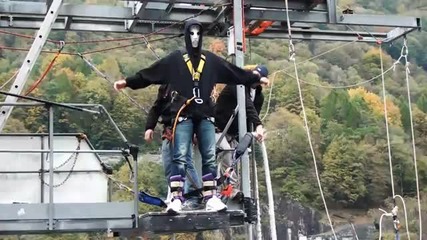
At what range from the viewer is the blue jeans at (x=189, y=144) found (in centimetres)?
543

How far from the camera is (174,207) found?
5.34m

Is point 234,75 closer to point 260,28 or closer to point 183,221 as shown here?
point 183,221

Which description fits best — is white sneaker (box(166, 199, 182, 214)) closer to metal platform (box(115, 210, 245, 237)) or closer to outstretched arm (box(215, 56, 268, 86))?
metal platform (box(115, 210, 245, 237))

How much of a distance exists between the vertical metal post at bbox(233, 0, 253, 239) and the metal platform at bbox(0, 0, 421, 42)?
717 mm

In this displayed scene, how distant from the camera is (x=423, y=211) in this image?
47.4 m

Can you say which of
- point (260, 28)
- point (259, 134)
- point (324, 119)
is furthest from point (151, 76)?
point (324, 119)

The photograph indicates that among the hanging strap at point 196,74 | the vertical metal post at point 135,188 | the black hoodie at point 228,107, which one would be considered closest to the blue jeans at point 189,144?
the hanging strap at point 196,74

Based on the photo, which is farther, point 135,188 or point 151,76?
point 151,76

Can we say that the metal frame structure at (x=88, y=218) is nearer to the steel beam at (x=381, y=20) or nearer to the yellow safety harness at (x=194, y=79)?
the yellow safety harness at (x=194, y=79)

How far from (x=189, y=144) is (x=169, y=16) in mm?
2665

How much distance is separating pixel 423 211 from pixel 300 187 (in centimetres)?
823

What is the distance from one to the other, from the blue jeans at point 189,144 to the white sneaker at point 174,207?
0.70ft

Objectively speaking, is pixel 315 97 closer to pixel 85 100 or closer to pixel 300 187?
pixel 300 187

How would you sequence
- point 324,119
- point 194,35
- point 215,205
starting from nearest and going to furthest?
point 215,205 < point 194,35 < point 324,119
